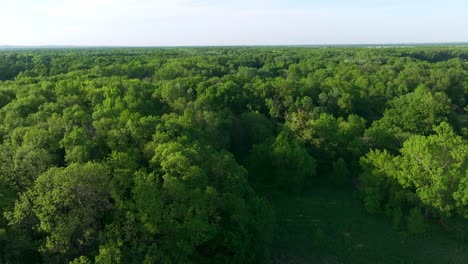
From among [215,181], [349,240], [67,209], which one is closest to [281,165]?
[349,240]

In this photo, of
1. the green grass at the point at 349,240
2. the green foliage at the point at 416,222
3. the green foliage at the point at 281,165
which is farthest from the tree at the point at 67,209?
the green foliage at the point at 416,222

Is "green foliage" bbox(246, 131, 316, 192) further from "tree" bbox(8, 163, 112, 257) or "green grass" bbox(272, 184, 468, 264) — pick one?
"tree" bbox(8, 163, 112, 257)

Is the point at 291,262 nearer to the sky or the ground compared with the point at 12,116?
nearer to the ground

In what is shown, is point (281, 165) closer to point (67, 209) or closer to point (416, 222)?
point (416, 222)

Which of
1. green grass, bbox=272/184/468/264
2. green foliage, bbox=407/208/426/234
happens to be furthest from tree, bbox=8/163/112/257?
green foliage, bbox=407/208/426/234

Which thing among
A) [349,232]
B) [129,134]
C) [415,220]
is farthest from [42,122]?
[415,220]

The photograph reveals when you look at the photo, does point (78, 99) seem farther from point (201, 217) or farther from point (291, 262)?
point (291, 262)

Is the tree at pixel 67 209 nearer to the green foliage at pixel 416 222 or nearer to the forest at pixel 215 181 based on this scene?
the forest at pixel 215 181
